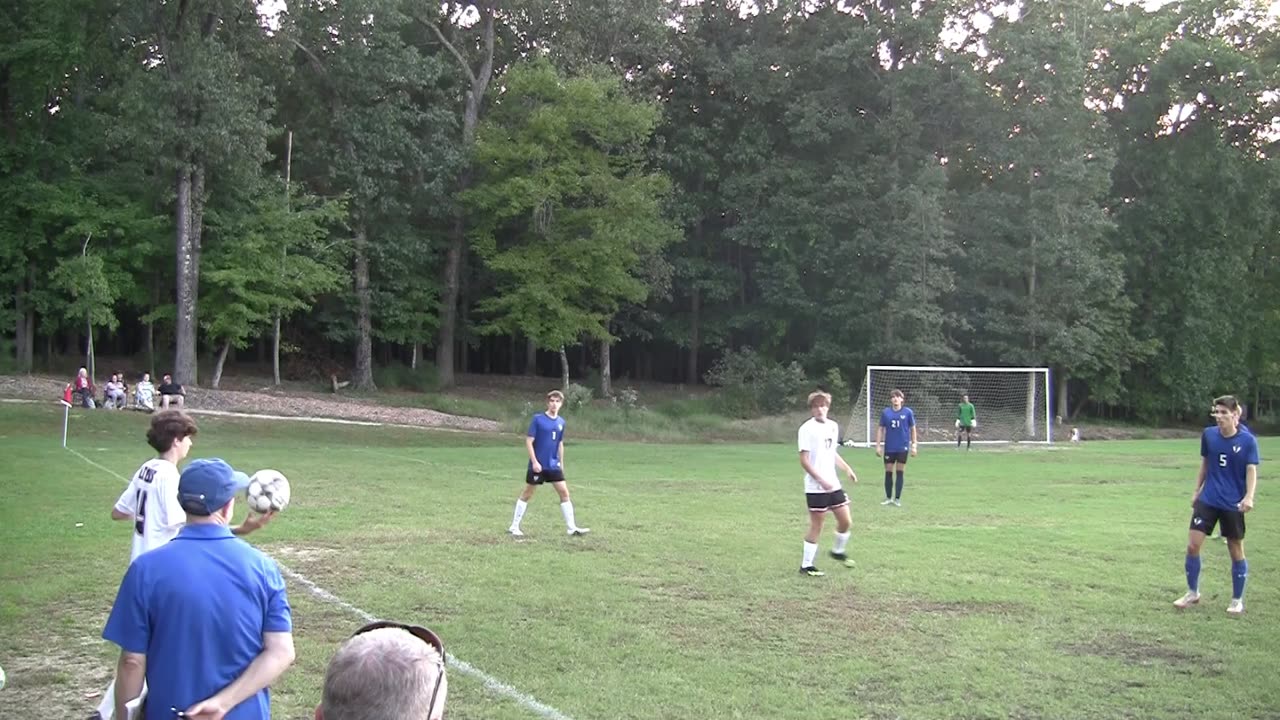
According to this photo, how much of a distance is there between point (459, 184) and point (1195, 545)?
43.1 metres

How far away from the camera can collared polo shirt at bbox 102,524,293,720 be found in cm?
421

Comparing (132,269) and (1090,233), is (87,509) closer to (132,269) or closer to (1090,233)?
(132,269)

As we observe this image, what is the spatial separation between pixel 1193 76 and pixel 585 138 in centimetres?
3124

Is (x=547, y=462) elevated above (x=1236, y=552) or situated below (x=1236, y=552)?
above

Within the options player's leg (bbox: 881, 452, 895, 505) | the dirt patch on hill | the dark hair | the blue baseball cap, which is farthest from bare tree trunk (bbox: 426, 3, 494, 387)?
the blue baseball cap

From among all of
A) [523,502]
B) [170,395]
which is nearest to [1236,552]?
[523,502]

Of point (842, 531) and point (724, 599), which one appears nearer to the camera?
point (724, 599)

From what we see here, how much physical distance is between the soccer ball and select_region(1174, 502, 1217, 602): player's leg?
827 cm

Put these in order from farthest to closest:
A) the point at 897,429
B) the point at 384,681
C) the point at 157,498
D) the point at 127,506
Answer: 1. the point at 897,429
2. the point at 127,506
3. the point at 157,498
4. the point at 384,681

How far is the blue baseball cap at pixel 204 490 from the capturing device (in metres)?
4.34

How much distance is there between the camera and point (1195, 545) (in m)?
10.2

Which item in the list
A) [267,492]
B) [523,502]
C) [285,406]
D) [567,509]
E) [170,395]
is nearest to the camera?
[267,492]

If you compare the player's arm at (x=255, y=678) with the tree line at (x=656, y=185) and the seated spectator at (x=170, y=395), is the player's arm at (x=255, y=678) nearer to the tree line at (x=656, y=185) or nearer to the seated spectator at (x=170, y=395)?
the seated spectator at (x=170, y=395)

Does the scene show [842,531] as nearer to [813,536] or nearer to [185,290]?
[813,536]
